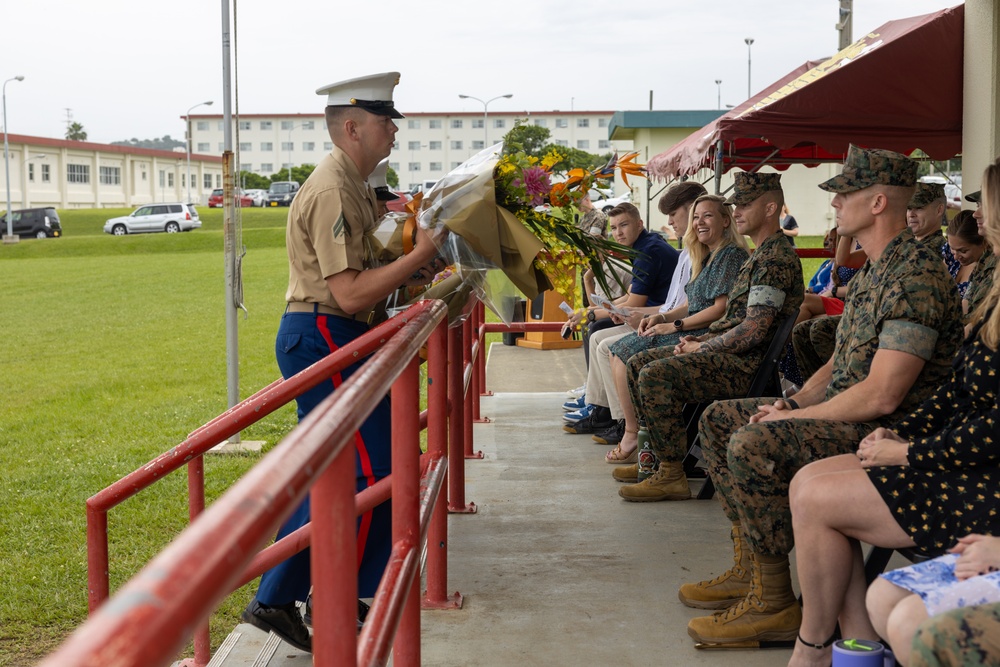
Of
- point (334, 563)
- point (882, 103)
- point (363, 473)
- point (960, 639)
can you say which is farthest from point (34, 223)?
point (960, 639)

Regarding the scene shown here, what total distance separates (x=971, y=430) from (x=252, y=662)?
2.40 m

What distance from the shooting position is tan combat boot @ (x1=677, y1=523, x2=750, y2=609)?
3822 mm

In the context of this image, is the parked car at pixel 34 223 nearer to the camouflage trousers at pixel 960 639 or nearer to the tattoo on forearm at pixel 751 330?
the tattoo on forearm at pixel 751 330

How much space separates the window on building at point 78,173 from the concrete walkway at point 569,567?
7349cm

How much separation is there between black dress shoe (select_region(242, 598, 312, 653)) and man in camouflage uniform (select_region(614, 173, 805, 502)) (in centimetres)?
236

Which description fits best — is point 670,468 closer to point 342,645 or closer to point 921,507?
point 921,507

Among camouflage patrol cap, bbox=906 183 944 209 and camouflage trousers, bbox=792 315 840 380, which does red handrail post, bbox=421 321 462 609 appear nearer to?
camouflage trousers, bbox=792 315 840 380

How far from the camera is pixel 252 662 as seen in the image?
3.52 metres

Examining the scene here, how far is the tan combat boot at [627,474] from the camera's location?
5.88 m

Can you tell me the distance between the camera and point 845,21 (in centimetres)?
1335

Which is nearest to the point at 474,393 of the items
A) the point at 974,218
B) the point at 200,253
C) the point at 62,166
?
the point at 974,218

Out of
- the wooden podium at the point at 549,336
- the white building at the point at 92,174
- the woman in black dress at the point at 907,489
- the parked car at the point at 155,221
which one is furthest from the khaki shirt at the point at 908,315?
the white building at the point at 92,174

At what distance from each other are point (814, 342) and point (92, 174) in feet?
256

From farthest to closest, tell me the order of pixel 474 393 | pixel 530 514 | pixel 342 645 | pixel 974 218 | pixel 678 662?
1. pixel 474 393
2. pixel 974 218
3. pixel 530 514
4. pixel 678 662
5. pixel 342 645
